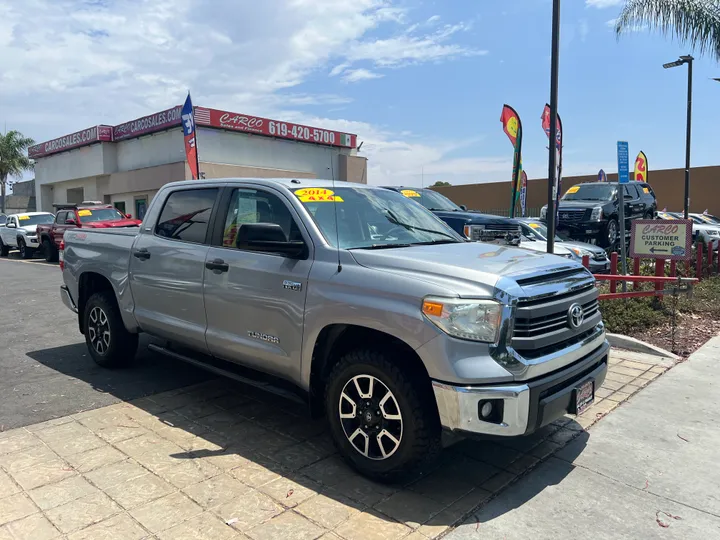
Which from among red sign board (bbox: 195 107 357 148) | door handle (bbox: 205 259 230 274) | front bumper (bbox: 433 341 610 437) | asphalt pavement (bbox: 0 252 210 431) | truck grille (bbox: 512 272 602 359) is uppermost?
red sign board (bbox: 195 107 357 148)

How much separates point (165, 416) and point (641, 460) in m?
3.66

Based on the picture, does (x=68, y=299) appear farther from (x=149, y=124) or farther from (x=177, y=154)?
(x=149, y=124)

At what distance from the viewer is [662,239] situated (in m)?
8.83

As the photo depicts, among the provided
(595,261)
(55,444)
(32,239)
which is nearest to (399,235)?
(55,444)

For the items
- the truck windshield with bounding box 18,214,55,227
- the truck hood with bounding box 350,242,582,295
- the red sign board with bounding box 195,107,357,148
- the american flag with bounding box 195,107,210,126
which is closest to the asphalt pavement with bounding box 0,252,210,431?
the truck hood with bounding box 350,242,582,295

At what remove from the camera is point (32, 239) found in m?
20.9

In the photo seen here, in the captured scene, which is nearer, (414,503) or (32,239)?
(414,503)

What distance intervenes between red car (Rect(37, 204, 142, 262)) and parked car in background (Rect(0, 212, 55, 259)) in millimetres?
1380

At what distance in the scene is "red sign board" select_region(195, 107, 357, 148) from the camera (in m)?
28.8

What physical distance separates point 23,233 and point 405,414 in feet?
73.6

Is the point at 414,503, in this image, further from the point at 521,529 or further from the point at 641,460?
the point at 641,460

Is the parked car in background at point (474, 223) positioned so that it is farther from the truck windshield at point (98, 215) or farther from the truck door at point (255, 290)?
the truck windshield at point (98, 215)

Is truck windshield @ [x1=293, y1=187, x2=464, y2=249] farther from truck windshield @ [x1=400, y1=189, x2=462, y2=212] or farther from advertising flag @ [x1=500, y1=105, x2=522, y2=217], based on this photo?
advertising flag @ [x1=500, y1=105, x2=522, y2=217]

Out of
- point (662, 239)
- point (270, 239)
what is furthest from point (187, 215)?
point (662, 239)
